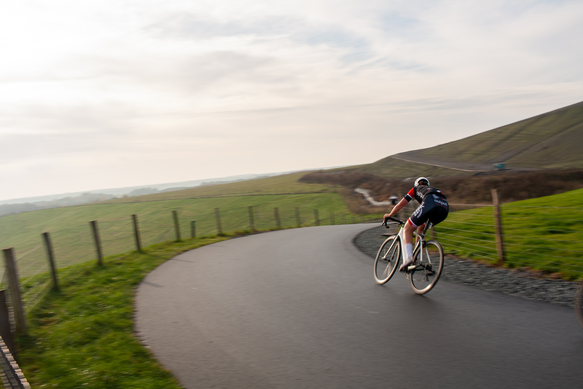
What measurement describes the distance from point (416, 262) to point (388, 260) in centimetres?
97

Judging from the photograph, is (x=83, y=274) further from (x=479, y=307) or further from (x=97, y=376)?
(x=479, y=307)

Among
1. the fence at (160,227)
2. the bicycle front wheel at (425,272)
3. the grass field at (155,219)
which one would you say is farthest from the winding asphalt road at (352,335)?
the grass field at (155,219)

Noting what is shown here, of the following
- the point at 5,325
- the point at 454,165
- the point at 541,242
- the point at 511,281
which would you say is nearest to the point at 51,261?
the point at 5,325

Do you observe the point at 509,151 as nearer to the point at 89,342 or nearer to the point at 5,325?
the point at 89,342

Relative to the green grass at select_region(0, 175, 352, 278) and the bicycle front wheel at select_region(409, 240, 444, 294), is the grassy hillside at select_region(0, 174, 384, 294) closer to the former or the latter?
the green grass at select_region(0, 175, 352, 278)

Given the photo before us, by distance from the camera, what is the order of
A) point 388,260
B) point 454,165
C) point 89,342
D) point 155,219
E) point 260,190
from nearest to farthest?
1. point 89,342
2. point 388,260
3. point 454,165
4. point 155,219
5. point 260,190

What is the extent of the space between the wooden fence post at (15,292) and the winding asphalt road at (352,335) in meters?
1.56

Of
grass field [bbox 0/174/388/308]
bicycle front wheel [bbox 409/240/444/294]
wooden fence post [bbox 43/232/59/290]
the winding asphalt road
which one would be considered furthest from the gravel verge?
grass field [bbox 0/174/388/308]

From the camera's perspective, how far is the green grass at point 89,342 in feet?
14.9

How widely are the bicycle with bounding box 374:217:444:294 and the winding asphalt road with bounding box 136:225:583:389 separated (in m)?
Answer: 0.24

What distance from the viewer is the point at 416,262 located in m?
7.13

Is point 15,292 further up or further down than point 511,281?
further up

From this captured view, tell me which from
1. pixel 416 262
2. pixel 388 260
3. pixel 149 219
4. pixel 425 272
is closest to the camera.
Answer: pixel 425 272

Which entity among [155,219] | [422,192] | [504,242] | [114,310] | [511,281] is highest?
[422,192]
